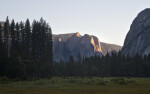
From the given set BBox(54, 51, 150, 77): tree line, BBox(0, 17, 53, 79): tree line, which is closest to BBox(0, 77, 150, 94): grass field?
BBox(0, 17, 53, 79): tree line

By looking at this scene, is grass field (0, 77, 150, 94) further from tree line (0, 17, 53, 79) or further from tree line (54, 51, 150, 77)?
tree line (54, 51, 150, 77)

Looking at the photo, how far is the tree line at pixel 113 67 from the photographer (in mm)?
118062

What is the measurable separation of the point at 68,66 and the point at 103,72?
68.7 ft

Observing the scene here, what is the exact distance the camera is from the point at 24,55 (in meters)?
71.8

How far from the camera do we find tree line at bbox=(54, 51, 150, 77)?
118062mm

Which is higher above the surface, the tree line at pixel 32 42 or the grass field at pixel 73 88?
the tree line at pixel 32 42

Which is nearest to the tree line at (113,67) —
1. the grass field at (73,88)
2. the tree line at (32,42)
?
the tree line at (32,42)

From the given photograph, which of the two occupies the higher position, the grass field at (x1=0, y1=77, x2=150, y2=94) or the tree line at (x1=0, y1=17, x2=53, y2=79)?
the tree line at (x1=0, y1=17, x2=53, y2=79)

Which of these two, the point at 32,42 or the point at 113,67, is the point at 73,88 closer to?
the point at 32,42

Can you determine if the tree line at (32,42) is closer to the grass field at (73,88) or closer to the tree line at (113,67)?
the grass field at (73,88)

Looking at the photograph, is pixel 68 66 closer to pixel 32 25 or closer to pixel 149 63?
pixel 149 63

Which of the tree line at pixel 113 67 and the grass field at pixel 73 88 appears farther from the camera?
the tree line at pixel 113 67

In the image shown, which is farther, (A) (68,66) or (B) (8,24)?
(A) (68,66)

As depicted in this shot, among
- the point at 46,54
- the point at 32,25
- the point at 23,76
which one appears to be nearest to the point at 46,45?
the point at 46,54
